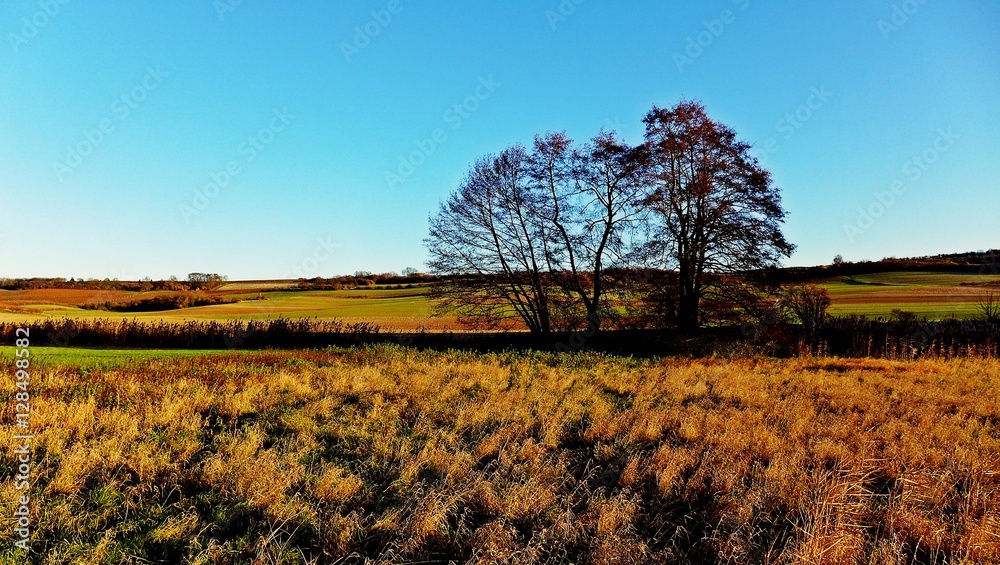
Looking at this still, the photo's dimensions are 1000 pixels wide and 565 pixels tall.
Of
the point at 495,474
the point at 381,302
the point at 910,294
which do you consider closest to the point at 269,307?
the point at 381,302

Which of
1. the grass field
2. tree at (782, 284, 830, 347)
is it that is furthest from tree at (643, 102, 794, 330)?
the grass field

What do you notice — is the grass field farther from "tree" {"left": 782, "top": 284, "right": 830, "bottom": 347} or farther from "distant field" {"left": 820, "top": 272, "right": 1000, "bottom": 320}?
"distant field" {"left": 820, "top": 272, "right": 1000, "bottom": 320}

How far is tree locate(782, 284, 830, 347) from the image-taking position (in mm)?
23906

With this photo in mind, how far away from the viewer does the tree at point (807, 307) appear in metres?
23.9

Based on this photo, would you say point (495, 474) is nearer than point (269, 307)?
Yes

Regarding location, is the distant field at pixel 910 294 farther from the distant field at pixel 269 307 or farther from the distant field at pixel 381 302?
the distant field at pixel 269 307

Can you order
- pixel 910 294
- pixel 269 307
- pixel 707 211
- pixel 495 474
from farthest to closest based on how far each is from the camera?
pixel 269 307, pixel 910 294, pixel 707 211, pixel 495 474

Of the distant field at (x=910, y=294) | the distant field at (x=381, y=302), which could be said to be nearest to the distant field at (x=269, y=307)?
the distant field at (x=381, y=302)

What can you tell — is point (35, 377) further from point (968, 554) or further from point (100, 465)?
point (968, 554)

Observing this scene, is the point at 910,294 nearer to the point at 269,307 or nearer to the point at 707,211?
the point at 707,211

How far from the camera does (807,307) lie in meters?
25.2

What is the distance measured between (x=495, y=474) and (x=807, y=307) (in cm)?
2326

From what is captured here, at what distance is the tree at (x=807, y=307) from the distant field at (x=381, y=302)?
16.2 m

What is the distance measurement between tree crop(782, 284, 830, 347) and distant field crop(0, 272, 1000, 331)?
53.0 ft
